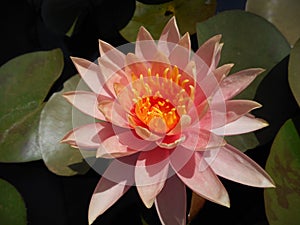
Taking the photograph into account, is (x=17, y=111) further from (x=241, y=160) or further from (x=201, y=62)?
(x=241, y=160)

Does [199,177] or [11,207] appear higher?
[199,177]

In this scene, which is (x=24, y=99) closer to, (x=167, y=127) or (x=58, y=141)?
(x=58, y=141)

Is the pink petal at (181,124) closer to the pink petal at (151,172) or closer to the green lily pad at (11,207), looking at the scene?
the pink petal at (151,172)

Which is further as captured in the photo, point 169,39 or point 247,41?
point 247,41

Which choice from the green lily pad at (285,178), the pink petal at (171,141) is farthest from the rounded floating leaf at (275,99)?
the pink petal at (171,141)

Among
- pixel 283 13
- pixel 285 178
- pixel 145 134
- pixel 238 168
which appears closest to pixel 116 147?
pixel 145 134

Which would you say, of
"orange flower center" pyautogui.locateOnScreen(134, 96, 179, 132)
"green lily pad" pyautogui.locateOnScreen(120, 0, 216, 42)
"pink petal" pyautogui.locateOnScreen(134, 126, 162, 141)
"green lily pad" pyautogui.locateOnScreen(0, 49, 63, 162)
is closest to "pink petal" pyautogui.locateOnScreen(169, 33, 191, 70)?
"orange flower center" pyautogui.locateOnScreen(134, 96, 179, 132)
